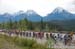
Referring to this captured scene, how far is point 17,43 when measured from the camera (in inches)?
78.0

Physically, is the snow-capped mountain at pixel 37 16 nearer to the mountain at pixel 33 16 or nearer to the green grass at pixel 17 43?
the mountain at pixel 33 16

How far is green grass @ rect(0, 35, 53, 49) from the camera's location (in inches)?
77.3

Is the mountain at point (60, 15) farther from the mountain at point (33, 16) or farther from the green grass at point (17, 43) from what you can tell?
the green grass at point (17, 43)

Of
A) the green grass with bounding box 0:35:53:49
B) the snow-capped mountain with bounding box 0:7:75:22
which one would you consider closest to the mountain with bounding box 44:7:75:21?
the snow-capped mountain with bounding box 0:7:75:22

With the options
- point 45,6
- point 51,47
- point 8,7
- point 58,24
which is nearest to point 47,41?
point 51,47

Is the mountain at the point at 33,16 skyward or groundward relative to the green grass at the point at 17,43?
skyward

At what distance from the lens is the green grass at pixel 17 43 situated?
1963 millimetres

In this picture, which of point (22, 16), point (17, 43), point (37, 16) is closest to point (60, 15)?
point (37, 16)

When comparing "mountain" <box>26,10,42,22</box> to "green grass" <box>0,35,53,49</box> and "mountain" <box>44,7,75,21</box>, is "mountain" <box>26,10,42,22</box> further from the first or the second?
"green grass" <box>0,35,53,49</box>

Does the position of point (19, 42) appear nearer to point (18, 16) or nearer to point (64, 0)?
point (18, 16)

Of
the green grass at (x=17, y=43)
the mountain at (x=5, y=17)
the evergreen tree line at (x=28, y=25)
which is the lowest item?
the green grass at (x=17, y=43)

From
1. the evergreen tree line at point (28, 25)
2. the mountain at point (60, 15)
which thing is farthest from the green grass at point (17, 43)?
the mountain at point (60, 15)

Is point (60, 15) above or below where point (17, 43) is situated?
above

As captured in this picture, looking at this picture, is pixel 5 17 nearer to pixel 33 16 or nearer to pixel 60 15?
pixel 33 16
